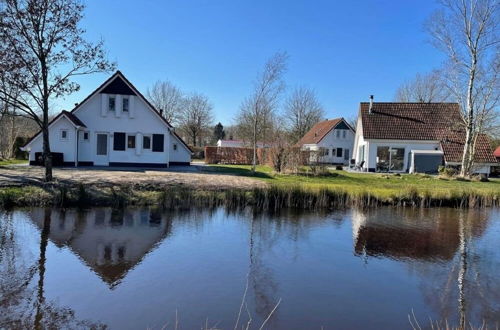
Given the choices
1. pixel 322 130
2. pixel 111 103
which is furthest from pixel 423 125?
pixel 111 103

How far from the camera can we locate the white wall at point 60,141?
2508cm

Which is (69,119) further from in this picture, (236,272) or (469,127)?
(469,127)

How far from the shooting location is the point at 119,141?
A: 87.1ft

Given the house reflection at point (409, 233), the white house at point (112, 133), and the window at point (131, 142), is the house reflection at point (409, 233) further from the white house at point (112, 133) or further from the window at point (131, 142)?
the window at point (131, 142)

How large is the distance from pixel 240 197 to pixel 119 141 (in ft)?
45.8

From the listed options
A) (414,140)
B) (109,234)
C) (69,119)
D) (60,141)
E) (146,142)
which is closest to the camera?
(109,234)

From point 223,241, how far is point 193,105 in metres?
55.8

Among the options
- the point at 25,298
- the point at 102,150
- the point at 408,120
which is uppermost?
the point at 408,120

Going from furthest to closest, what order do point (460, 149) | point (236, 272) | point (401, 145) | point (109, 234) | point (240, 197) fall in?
point (401, 145) → point (460, 149) → point (240, 197) → point (109, 234) → point (236, 272)

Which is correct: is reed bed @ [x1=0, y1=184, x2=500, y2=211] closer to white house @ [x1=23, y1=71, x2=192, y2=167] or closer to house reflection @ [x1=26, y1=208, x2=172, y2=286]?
house reflection @ [x1=26, y1=208, x2=172, y2=286]

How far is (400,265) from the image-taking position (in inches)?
348

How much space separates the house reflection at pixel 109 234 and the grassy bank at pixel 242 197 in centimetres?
83

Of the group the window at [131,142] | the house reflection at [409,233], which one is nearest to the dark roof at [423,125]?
the house reflection at [409,233]

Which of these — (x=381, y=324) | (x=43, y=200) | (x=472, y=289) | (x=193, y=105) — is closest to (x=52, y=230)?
(x=43, y=200)
